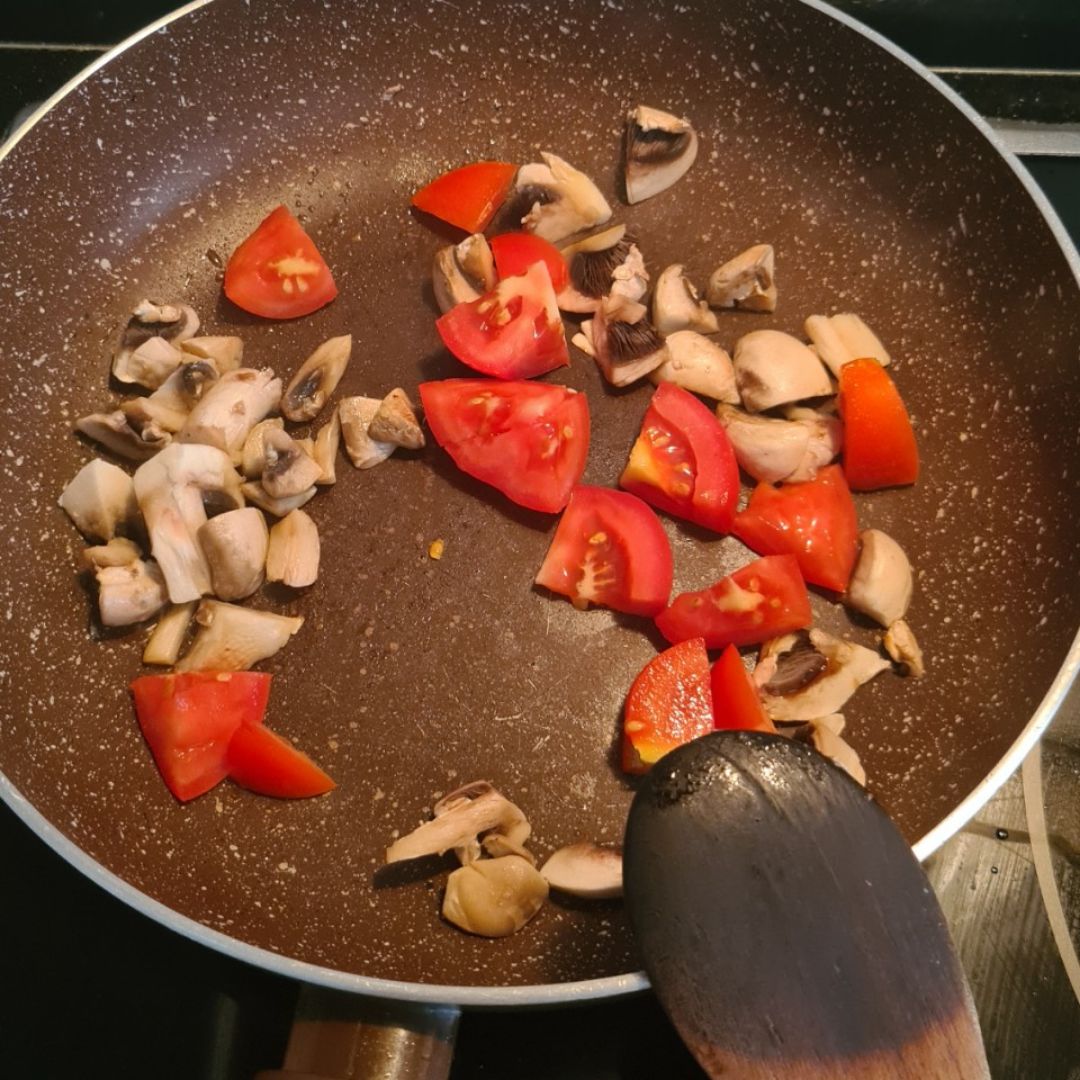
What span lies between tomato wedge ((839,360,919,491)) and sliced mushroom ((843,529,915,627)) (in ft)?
0.28

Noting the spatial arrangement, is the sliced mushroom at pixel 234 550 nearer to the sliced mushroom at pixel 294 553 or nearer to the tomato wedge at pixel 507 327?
the sliced mushroom at pixel 294 553

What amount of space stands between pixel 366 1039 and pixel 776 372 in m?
0.81

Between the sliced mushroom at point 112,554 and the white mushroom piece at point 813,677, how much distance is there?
692 mm

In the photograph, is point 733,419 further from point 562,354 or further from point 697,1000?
point 697,1000

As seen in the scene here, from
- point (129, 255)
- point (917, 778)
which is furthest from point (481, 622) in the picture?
point (129, 255)

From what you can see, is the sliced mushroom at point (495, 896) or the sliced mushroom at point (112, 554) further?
the sliced mushroom at point (112, 554)

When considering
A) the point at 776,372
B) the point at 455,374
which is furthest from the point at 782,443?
the point at 455,374

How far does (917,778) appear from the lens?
0.97 meters

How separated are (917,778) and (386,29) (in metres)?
1.14

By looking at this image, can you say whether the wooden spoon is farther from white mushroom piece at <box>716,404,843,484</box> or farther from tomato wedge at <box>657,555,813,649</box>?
white mushroom piece at <box>716,404,843,484</box>

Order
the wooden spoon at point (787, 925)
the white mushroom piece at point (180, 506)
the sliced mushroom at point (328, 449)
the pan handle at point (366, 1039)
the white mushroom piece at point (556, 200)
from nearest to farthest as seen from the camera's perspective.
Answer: the wooden spoon at point (787, 925)
the pan handle at point (366, 1039)
the white mushroom piece at point (180, 506)
the sliced mushroom at point (328, 449)
the white mushroom piece at point (556, 200)

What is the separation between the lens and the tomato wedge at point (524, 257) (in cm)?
118

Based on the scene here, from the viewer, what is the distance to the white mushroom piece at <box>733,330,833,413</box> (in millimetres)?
1106

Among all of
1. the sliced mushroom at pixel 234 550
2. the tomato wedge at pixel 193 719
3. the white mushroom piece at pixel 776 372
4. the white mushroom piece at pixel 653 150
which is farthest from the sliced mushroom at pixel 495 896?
the white mushroom piece at pixel 653 150
